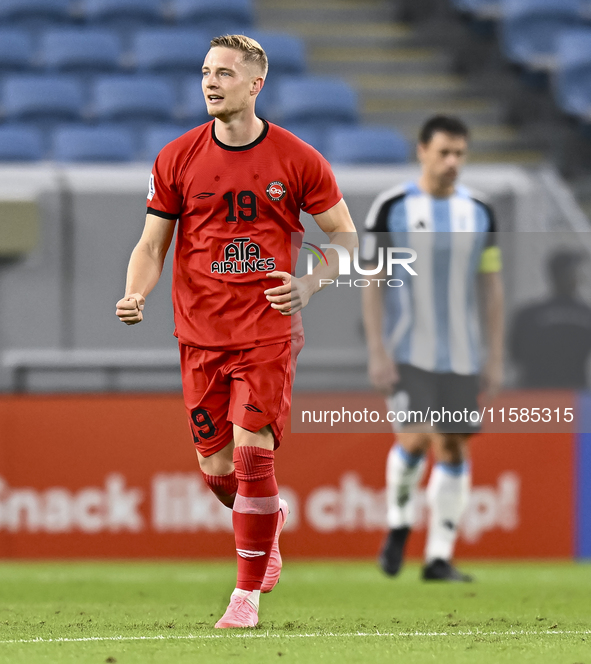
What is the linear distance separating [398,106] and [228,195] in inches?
296

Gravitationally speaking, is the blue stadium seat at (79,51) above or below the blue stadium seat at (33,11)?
below

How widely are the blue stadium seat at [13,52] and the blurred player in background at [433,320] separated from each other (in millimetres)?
5061

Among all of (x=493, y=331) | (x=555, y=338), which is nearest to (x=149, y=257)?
(x=493, y=331)

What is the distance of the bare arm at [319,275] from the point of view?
3.97 m

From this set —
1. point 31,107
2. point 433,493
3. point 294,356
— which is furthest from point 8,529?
point 31,107

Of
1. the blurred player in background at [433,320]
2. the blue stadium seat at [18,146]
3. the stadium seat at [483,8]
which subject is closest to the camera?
the blurred player in background at [433,320]

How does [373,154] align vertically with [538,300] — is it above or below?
above

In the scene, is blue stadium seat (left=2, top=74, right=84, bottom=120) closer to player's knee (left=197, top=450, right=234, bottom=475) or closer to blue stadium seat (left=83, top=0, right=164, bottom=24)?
blue stadium seat (left=83, top=0, right=164, bottom=24)

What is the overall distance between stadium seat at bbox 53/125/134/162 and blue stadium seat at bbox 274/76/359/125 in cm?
152

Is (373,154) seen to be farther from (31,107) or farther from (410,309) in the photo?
(410,309)

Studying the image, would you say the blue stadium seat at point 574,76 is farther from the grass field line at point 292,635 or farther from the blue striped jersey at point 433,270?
the grass field line at point 292,635

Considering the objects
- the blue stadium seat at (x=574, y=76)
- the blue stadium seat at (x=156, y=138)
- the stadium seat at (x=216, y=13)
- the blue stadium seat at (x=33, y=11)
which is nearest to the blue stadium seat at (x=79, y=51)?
the blue stadium seat at (x=33, y=11)

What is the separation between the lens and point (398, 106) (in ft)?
37.1

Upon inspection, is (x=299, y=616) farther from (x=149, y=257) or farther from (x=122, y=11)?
(x=122, y=11)
